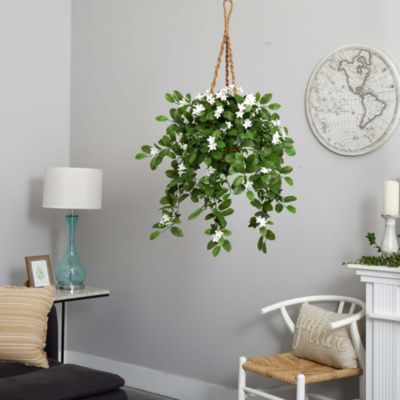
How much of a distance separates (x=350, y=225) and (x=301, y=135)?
0.57m

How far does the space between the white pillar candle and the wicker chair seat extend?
2.47ft

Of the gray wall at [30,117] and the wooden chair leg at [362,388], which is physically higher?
the gray wall at [30,117]

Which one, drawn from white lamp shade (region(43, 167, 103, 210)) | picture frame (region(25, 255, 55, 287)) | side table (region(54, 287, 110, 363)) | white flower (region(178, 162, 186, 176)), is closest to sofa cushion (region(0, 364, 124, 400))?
side table (region(54, 287, 110, 363))

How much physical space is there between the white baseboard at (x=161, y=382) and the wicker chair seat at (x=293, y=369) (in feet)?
2.35

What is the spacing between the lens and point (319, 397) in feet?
11.6

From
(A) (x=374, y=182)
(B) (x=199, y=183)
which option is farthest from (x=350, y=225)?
(B) (x=199, y=183)

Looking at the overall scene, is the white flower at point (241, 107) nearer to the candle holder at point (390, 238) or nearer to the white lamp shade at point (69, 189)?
the candle holder at point (390, 238)

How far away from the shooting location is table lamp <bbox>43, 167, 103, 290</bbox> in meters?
4.18

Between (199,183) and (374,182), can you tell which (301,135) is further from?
(199,183)

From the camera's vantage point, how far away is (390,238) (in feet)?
10.3

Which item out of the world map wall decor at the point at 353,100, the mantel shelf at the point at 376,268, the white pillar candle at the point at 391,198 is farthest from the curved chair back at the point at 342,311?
the world map wall decor at the point at 353,100

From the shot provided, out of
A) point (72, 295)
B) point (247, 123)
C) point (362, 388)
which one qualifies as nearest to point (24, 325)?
point (72, 295)

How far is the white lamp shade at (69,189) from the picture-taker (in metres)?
4.18

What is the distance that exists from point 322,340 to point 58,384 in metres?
1.24
